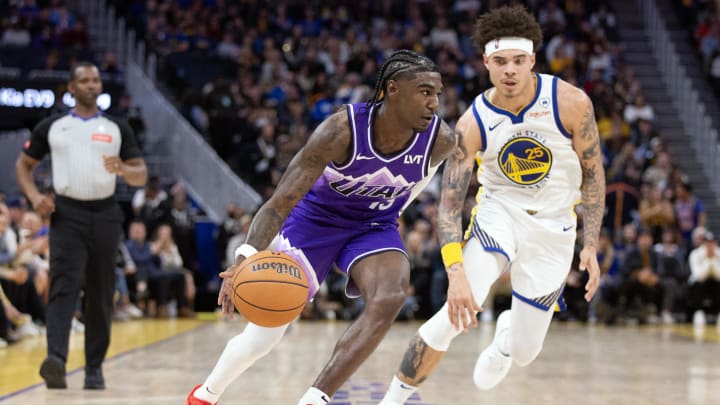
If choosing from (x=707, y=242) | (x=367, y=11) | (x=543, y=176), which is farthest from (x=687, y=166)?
(x=543, y=176)

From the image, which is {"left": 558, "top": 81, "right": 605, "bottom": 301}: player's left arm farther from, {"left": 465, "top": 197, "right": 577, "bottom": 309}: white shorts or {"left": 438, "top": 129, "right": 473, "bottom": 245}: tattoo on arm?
{"left": 438, "top": 129, "right": 473, "bottom": 245}: tattoo on arm

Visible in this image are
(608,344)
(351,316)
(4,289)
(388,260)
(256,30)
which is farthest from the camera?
(256,30)

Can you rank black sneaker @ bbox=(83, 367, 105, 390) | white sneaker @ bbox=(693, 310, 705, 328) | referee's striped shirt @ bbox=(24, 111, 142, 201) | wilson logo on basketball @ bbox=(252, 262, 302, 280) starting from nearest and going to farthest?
wilson logo on basketball @ bbox=(252, 262, 302, 280) < black sneaker @ bbox=(83, 367, 105, 390) < referee's striped shirt @ bbox=(24, 111, 142, 201) < white sneaker @ bbox=(693, 310, 705, 328)

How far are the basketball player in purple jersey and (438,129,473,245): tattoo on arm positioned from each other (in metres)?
0.16

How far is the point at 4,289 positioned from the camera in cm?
1103

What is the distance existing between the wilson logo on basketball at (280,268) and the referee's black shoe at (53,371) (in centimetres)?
294

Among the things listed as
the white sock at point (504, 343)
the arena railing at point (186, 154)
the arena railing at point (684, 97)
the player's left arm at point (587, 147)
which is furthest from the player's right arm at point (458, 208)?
the arena railing at point (684, 97)

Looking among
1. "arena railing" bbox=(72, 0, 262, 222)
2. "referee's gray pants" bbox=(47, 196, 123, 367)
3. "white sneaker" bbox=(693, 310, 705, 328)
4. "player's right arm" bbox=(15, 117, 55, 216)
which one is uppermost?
"player's right arm" bbox=(15, 117, 55, 216)

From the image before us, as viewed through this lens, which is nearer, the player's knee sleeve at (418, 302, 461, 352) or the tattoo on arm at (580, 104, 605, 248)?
the player's knee sleeve at (418, 302, 461, 352)

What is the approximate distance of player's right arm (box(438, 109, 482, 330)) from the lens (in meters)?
5.18

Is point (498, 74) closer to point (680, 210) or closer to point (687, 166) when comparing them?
point (680, 210)

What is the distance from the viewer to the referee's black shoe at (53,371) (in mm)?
7148

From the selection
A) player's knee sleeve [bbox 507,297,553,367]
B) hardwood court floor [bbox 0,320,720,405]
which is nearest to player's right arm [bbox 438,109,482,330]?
player's knee sleeve [bbox 507,297,553,367]

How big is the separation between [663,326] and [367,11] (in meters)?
10.3
